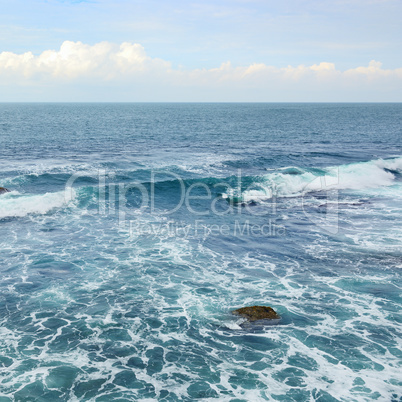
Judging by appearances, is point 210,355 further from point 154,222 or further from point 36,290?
point 154,222

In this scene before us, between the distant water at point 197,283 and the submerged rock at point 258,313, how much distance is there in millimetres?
471

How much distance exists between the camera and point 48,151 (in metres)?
62.6

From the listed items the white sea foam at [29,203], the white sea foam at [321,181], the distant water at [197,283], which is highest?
the white sea foam at [321,181]

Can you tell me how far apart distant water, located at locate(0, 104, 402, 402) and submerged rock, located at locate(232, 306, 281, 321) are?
0.47 meters
